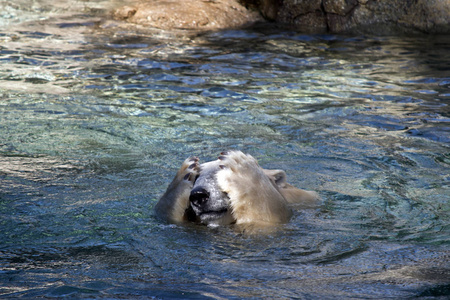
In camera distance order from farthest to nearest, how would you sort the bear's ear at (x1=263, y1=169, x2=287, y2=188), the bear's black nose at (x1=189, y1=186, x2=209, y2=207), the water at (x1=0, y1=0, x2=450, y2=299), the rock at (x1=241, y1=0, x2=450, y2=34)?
the rock at (x1=241, y1=0, x2=450, y2=34) < the bear's ear at (x1=263, y1=169, x2=287, y2=188) < the bear's black nose at (x1=189, y1=186, x2=209, y2=207) < the water at (x1=0, y1=0, x2=450, y2=299)

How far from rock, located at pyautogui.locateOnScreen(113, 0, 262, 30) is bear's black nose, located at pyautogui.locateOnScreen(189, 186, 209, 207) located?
910cm

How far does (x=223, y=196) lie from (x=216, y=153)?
6.49 ft

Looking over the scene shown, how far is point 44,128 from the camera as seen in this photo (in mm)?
5773

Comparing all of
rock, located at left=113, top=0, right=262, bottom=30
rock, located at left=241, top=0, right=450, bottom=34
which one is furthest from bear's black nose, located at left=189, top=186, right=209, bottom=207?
rock, located at left=241, top=0, right=450, bottom=34

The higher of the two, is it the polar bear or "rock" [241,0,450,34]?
"rock" [241,0,450,34]

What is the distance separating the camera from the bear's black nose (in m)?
3.15

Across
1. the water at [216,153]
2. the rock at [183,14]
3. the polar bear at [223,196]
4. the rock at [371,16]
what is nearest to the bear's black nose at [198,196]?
the polar bear at [223,196]

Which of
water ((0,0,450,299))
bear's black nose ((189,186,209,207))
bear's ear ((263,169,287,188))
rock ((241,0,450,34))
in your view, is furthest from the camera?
rock ((241,0,450,34))

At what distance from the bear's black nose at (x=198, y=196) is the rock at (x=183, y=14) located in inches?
358

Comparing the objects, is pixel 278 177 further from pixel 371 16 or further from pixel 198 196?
pixel 371 16

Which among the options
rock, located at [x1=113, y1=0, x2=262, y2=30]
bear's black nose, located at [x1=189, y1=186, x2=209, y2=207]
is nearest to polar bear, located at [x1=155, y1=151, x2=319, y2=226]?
bear's black nose, located at [x1=189, y1=186, x2=209, y2=207]

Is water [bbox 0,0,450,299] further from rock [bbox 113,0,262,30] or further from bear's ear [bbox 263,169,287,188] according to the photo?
rock [bbox 113,0,262,30]

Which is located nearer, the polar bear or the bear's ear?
the polar bear

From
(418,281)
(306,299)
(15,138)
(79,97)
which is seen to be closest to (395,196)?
(418,281)
